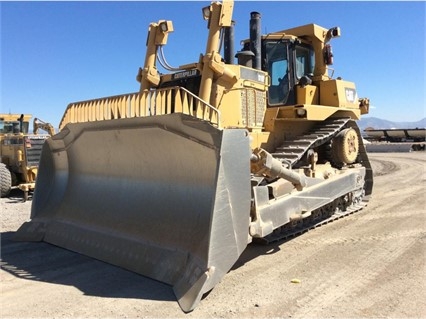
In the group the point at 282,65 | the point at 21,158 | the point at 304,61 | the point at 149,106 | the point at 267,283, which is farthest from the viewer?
the point at 21,158

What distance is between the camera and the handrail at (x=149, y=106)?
391 centimetres

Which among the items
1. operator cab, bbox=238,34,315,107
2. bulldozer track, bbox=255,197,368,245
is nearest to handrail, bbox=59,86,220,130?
bulldozer track, bbox=255,197,368,245

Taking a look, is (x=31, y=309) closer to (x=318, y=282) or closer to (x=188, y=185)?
(x=188, y=185)

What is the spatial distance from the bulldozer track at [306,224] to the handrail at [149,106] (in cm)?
183

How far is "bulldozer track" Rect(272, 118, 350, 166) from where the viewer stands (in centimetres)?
543

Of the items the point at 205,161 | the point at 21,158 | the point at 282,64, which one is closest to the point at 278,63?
the point at 282,64

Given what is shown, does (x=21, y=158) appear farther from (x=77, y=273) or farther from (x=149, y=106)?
(x=149, y=106)

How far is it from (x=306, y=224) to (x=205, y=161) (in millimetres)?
2586

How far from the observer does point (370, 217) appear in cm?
661

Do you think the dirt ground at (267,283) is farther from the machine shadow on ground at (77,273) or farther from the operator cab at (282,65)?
the operator cab at (282,65)

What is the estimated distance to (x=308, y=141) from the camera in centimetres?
587

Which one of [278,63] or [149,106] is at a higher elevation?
[278,63]

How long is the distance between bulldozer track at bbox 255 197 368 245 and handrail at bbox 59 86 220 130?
6.01 feet

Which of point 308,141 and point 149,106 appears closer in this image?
point 149,106
